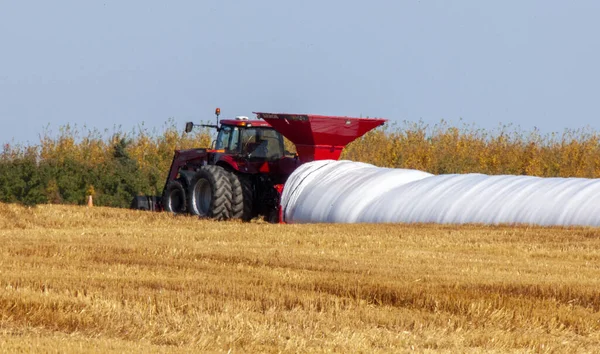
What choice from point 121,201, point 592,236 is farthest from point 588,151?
point 592,236

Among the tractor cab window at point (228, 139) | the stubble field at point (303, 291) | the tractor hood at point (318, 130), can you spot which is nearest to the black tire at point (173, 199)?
the tractor cab window at point (228, 139)

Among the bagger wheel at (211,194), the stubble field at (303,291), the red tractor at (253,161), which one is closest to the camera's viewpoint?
the stubble field at (303,291)

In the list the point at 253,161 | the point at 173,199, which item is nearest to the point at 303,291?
the point at 253,161

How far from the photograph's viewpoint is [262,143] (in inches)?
838

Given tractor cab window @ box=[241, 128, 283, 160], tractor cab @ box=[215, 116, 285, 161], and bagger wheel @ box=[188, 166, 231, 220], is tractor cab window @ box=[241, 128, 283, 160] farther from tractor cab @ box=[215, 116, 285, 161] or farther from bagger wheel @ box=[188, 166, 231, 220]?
bagger wheel @ box=[188, 166, 231, 220]

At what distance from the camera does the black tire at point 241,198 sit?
20.1 metres

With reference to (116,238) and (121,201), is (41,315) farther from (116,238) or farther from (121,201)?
(121,201)

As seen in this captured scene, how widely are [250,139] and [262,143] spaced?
24cm

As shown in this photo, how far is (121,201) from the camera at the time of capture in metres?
26.4

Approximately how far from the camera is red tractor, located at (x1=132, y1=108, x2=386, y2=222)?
20.2m

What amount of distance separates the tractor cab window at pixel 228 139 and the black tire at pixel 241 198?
2.85 feet

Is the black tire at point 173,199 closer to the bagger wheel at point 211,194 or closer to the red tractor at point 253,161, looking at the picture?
the red tractor at point 253,161

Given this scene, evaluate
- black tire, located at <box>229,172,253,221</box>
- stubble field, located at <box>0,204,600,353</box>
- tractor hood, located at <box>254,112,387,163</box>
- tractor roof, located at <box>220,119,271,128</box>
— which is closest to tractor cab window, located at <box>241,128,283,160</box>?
tractor roof, located at <box>220,119,271,128</box>

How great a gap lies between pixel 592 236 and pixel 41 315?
9506mm
